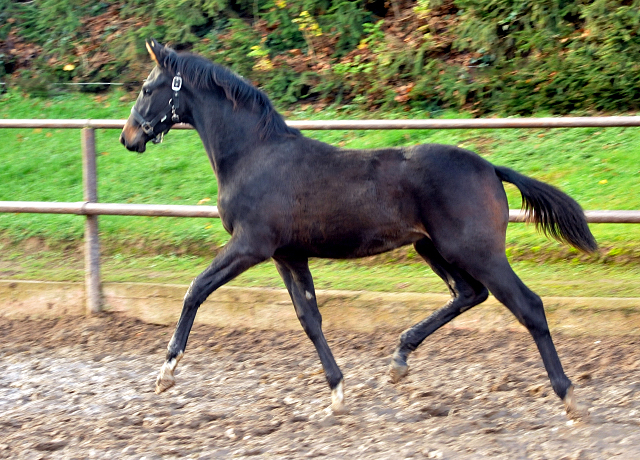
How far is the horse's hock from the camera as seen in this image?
457cm

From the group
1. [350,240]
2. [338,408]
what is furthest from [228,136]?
[338,408]

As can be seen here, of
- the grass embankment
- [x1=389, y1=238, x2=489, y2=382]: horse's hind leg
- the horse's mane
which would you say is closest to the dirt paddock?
[x1=389, y1=238, x2=489, y2=382]: horse's hind leg

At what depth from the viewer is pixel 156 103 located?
4168 millimetres

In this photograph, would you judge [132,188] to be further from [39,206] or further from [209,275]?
[209,275]

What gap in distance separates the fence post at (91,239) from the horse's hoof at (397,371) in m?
2.45

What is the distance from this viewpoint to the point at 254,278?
5645mm

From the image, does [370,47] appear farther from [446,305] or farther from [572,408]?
[572,408]

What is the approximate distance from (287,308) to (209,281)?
52.4 inches

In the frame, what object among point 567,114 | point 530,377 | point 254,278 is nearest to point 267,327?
point 254,278

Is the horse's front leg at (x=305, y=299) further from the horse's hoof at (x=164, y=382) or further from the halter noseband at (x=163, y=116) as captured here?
the halter noseband at (x=163, y=116)

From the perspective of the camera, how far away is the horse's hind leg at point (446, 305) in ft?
13.4

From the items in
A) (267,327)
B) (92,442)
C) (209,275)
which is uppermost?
(209,275)

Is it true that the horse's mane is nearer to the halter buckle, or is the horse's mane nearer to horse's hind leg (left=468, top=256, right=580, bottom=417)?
the halter buckle

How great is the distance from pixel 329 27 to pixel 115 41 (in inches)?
127
